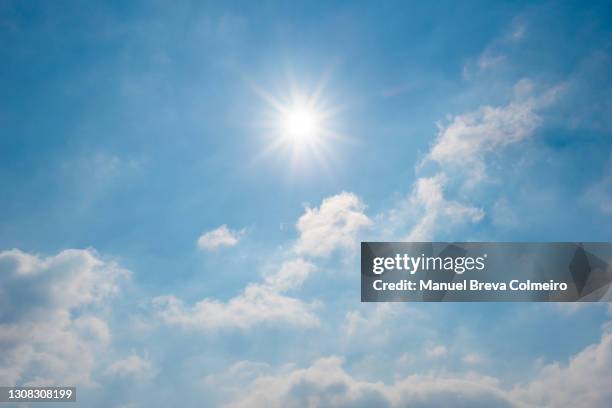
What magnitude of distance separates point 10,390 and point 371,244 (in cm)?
4519

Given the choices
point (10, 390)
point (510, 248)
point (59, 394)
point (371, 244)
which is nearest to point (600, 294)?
point (510, 248)

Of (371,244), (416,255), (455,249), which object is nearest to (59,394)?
(371,244)

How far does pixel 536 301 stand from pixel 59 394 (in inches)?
2232

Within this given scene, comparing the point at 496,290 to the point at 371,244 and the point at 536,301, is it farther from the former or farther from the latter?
the point at 371,244

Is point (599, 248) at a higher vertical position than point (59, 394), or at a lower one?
higher

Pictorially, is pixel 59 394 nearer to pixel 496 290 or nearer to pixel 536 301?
pixel 496 290

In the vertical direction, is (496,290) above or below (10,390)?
above

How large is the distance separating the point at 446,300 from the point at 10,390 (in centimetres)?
5163

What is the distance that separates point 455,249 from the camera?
65250 millimetres

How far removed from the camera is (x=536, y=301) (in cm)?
6444

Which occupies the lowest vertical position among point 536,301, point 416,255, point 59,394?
point 59,394

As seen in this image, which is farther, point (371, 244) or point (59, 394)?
point (371, 244)

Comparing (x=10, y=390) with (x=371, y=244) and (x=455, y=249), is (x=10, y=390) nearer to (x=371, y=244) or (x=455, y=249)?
(x=371, y=244)

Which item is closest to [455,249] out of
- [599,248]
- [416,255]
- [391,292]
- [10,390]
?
[416,255]
